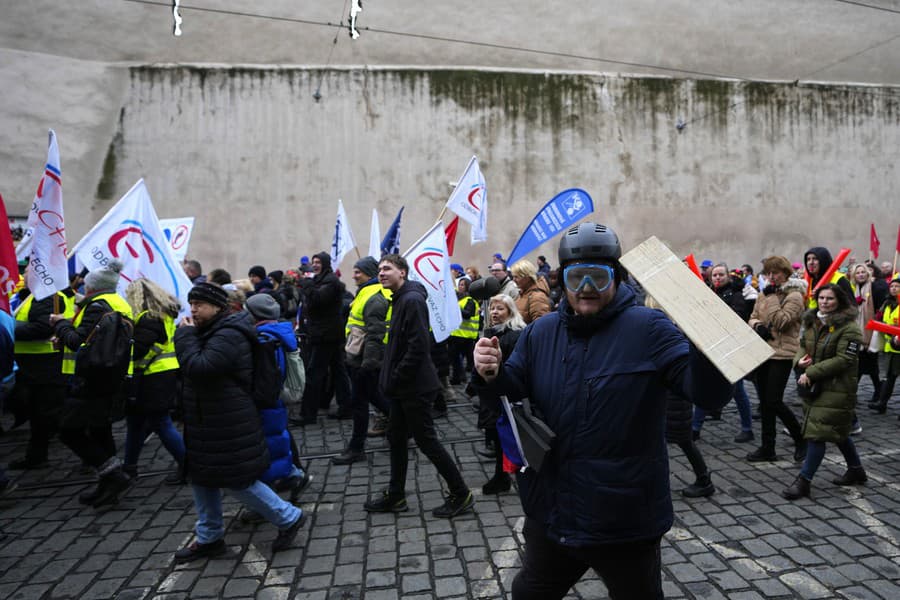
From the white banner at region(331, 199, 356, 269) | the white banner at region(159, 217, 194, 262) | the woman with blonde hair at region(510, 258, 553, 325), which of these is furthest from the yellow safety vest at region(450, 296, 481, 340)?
the white banner at region(159, 217, 194, 262)

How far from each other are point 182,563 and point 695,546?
3460 mm

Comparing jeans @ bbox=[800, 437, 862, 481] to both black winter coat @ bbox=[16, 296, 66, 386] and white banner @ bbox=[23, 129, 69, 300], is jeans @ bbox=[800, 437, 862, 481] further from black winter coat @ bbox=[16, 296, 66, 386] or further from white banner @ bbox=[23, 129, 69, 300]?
black winter coat @ bbox=[16, 296, 66, 386]

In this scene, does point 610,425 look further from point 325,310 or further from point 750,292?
point 750,292

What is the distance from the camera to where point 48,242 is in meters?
4.90

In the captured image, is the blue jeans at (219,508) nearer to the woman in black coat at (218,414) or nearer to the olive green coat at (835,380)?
the woman in black coat at (218,414)

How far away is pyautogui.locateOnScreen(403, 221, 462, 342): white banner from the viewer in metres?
5.75

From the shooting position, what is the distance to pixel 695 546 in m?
3.98

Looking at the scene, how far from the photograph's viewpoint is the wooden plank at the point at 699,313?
5.94 feet

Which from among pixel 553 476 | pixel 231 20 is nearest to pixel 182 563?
pixel 553 476

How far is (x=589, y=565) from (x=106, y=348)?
4.12 m

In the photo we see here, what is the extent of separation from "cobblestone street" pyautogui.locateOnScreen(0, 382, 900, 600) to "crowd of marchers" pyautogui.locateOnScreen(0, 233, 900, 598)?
194 millimetres

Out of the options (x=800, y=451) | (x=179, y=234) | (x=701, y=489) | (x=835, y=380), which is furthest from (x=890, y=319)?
(x=179, y=234)

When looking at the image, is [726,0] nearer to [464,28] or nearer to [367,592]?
[464,28]

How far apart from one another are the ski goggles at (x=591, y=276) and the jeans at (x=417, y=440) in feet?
8.19
